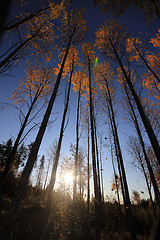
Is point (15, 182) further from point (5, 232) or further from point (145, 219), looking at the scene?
point (145, 219)

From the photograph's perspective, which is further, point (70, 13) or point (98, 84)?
point (98, 84)

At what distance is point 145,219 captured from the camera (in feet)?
25.9

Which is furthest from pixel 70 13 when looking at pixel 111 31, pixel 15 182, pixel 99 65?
pixel 15 182

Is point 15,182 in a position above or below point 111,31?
below

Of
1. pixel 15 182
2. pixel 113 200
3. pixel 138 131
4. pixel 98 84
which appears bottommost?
pixel 113 200

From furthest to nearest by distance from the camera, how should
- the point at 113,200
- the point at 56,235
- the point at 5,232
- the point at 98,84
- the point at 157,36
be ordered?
the point at 113,200 < the point at 98,84 < the point at 157,36 < the point at 56,235 < the point at 5,232

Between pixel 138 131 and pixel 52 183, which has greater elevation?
pixel 138 131

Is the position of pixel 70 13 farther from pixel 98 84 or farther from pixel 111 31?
pixel 98 84

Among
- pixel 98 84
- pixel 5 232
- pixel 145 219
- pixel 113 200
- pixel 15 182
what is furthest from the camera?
pixel 113 200

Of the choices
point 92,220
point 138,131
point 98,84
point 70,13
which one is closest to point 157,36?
point 98,84

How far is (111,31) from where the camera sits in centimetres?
838

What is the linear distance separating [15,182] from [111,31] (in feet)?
46.4

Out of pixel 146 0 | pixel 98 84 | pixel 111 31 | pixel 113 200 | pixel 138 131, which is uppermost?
pixel 111 31

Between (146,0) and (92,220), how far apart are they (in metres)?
13.9
